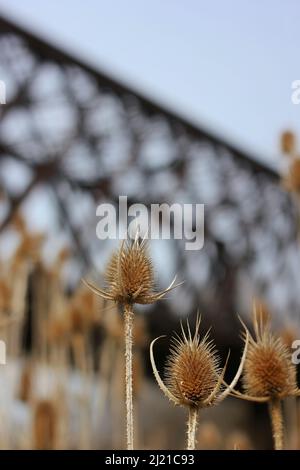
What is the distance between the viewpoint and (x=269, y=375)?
90 centimetres

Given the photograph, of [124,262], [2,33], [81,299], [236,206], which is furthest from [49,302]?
[236,206]

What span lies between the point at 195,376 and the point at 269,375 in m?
0.14

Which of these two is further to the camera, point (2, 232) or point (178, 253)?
point (178, 253)

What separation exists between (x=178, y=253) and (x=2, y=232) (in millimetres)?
3937

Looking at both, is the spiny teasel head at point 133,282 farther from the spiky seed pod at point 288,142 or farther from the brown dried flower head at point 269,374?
the spiky seed pod at point 288,142

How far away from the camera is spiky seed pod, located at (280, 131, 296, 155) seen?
2.14 meters

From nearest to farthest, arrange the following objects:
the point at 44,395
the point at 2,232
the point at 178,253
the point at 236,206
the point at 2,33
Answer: the point at 44,395, the point at 2,232, the point at 2,33, the point at 178,253, the point at 236,206

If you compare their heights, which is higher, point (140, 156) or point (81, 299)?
point (140, 156)

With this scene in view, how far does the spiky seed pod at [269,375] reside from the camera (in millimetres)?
884

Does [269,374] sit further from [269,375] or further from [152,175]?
[152,175]

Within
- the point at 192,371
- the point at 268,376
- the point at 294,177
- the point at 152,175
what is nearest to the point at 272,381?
the point at 268,376

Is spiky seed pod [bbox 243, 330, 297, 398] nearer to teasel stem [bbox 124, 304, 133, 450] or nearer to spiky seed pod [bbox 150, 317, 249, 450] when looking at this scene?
spiky seed pod [bbox 150, 317, 249, 450]

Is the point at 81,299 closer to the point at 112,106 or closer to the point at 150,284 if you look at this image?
the point at 150,284

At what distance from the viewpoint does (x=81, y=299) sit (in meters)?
2.48
